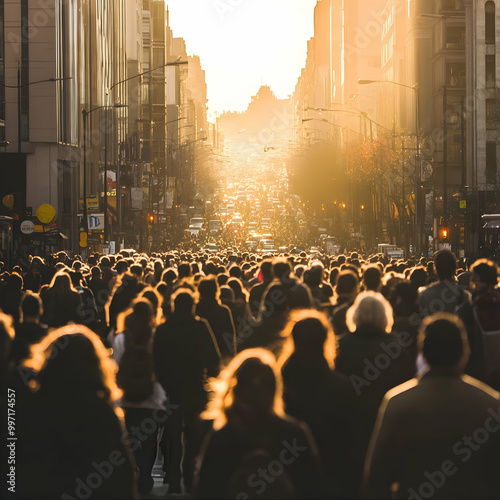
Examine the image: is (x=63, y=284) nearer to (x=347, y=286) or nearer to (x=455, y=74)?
(x=347, y=286)

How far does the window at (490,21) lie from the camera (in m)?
84.8

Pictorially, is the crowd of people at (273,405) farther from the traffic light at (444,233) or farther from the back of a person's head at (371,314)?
the traffic light at (444,233)

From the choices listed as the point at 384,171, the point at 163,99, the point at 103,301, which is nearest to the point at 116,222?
the point at 384,171

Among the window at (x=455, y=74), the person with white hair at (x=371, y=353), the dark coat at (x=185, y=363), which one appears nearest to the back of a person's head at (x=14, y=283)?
the dark coat at (x=185, y=363)

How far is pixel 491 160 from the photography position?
84.2 metres

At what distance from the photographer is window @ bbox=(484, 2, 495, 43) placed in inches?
3337

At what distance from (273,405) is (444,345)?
3.17 feet

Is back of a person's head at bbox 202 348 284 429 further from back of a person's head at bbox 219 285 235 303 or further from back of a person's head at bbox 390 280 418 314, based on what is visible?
back of a person's head at bbox 219 285 235 303

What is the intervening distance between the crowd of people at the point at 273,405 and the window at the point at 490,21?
76.8 metres

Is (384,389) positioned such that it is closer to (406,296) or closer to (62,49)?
(406,296)

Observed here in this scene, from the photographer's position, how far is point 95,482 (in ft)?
20.7

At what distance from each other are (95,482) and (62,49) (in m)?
69.8

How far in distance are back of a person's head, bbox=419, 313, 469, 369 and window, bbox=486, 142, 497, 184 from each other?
78.8 meters

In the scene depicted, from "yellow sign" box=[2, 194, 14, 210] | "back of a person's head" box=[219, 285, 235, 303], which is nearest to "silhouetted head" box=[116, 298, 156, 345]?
"back of a person's head" box=[219, 285, 235, 303]
